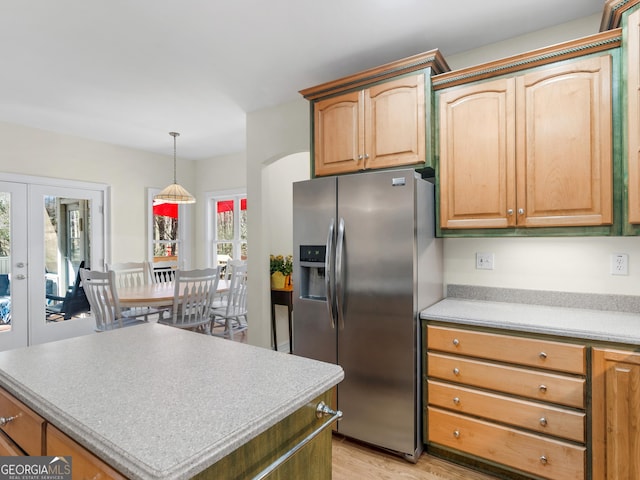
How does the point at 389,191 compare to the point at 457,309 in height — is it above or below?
above

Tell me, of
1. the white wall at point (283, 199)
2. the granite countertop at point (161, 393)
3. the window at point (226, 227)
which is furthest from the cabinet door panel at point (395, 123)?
the window at point (226, 227)

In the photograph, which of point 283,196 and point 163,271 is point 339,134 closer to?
point 283,196

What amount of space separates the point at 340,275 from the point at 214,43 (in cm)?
175

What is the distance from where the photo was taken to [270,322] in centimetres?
368

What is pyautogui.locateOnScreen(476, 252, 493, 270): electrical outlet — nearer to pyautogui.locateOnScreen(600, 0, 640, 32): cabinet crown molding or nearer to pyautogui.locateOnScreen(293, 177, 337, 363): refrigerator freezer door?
pyautogui.locateOnScreen(293, 177, 337, 363): refrigerator freezer door

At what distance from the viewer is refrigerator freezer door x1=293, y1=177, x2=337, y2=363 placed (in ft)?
7.71

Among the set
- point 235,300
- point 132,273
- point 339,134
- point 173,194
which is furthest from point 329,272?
point 132,273

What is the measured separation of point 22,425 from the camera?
1.02 metres

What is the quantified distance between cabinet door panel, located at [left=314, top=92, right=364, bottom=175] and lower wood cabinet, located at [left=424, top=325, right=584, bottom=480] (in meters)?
1.24

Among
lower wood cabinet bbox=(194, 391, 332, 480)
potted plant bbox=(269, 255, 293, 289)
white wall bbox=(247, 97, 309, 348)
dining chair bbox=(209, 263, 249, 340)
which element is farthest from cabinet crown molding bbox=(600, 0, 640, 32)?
dining chair bbox=(209, 263, 249, 340)

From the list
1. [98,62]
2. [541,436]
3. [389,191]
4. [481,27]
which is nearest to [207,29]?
[98,62]

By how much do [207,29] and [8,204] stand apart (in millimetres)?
3293

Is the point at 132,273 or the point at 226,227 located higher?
the point at 226,227

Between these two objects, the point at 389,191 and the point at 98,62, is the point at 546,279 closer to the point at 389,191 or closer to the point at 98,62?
the point at 389,191
